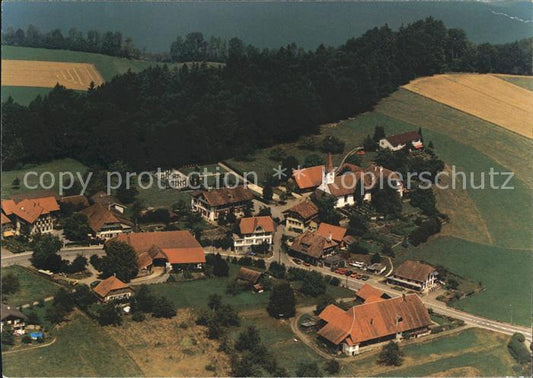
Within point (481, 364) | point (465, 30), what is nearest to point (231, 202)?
point (481, 364)

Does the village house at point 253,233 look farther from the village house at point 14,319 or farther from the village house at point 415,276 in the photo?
the village house at point 14,319

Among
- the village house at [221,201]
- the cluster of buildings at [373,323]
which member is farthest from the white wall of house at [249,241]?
→ the cluster of buildings at [373,323]

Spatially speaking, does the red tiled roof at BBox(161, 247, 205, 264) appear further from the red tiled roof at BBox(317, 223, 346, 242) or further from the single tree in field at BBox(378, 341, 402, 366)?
the single tree in field at BBox(378, 341, 402, 366)

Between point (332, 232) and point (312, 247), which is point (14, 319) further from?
point (332, 232)

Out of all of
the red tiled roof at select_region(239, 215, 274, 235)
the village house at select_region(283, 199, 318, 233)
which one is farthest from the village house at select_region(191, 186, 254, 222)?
the red tiled roof at select_region(239, 215, 274, 235)

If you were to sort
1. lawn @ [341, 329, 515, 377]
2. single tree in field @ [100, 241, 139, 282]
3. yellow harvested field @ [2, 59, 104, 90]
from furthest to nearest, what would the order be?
yellow harvested field @ [2, 59, 104, 90]
single tree in field @ [100, 241, 139, 282]
lawn @ [341, 329, 515, 377]

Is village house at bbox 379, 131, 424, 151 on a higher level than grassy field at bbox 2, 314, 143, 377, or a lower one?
higher

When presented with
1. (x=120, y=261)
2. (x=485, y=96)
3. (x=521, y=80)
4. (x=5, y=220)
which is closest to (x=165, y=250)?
(x=120, y=261)
